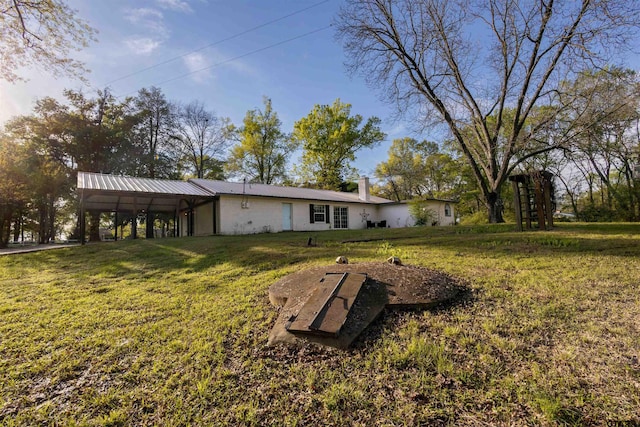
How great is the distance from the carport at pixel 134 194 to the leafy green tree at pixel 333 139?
14954mm

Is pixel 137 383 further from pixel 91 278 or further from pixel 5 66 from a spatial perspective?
pixel 5 66

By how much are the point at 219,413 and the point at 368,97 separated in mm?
14027

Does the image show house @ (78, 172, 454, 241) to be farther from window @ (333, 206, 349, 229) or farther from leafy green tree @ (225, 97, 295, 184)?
leafy green tree @ (225, 97, 295, 184)

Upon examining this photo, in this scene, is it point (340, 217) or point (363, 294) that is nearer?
point (363, 294)

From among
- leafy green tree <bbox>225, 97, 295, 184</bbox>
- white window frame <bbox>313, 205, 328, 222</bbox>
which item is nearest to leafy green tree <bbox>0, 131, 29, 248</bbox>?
white window frame <bbox>313, 205, 328, 222</bbox>

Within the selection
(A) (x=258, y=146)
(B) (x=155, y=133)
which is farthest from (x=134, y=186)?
(A) (x=258, y=146)

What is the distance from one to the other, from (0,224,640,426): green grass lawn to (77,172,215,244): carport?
346 inches

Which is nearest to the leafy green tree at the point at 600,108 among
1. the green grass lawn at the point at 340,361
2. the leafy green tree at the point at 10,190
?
the green grass lawn at the point at 340,361

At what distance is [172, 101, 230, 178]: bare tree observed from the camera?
27.4m

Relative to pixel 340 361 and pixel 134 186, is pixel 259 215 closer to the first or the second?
pixel 134 186

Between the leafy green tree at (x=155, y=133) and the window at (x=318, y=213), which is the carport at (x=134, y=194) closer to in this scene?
the window at (x=318, y=213)

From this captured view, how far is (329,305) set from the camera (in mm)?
2961

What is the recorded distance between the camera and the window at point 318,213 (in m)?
17.3

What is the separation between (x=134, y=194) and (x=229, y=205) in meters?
3.94
